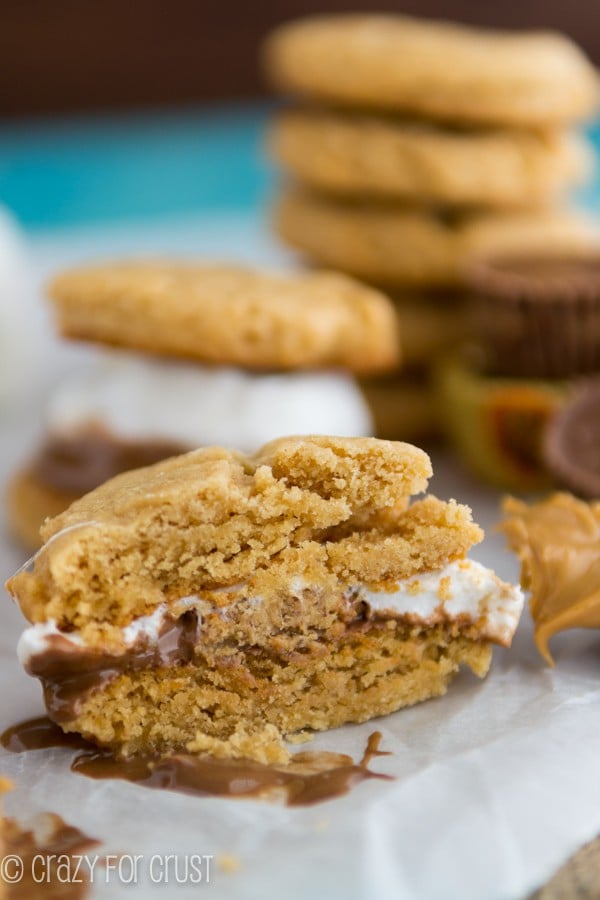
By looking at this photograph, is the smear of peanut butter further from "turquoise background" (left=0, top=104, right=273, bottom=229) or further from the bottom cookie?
"turquoise background" (left=0, top=104, right=273, bottom=229)

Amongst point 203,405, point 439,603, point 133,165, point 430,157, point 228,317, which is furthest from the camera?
point 133,165

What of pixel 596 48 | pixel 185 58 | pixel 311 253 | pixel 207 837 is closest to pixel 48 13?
pixel 185 58

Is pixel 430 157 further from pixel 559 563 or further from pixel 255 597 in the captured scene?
pixel 255 597

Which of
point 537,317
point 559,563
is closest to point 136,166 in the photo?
point 537,317

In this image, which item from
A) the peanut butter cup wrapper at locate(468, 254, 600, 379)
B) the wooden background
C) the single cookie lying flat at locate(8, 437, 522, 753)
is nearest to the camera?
the single cookie lying flat at locate(8, 437, 522, 753)

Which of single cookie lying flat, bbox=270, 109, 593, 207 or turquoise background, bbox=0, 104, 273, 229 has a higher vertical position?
single cookie lying flat, bbox=270, 109, 593, 207

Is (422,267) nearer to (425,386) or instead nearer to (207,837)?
(425,386)

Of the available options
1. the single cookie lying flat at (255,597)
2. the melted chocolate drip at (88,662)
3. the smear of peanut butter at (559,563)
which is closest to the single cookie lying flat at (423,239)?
the smear of peanut butter at (559,563)

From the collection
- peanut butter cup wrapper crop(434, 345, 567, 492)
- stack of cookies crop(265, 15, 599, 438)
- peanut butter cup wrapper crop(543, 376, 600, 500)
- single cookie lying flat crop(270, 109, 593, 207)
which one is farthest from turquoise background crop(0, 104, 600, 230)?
peanut butter cup wrapper crop(543, 376, 600, 500)
